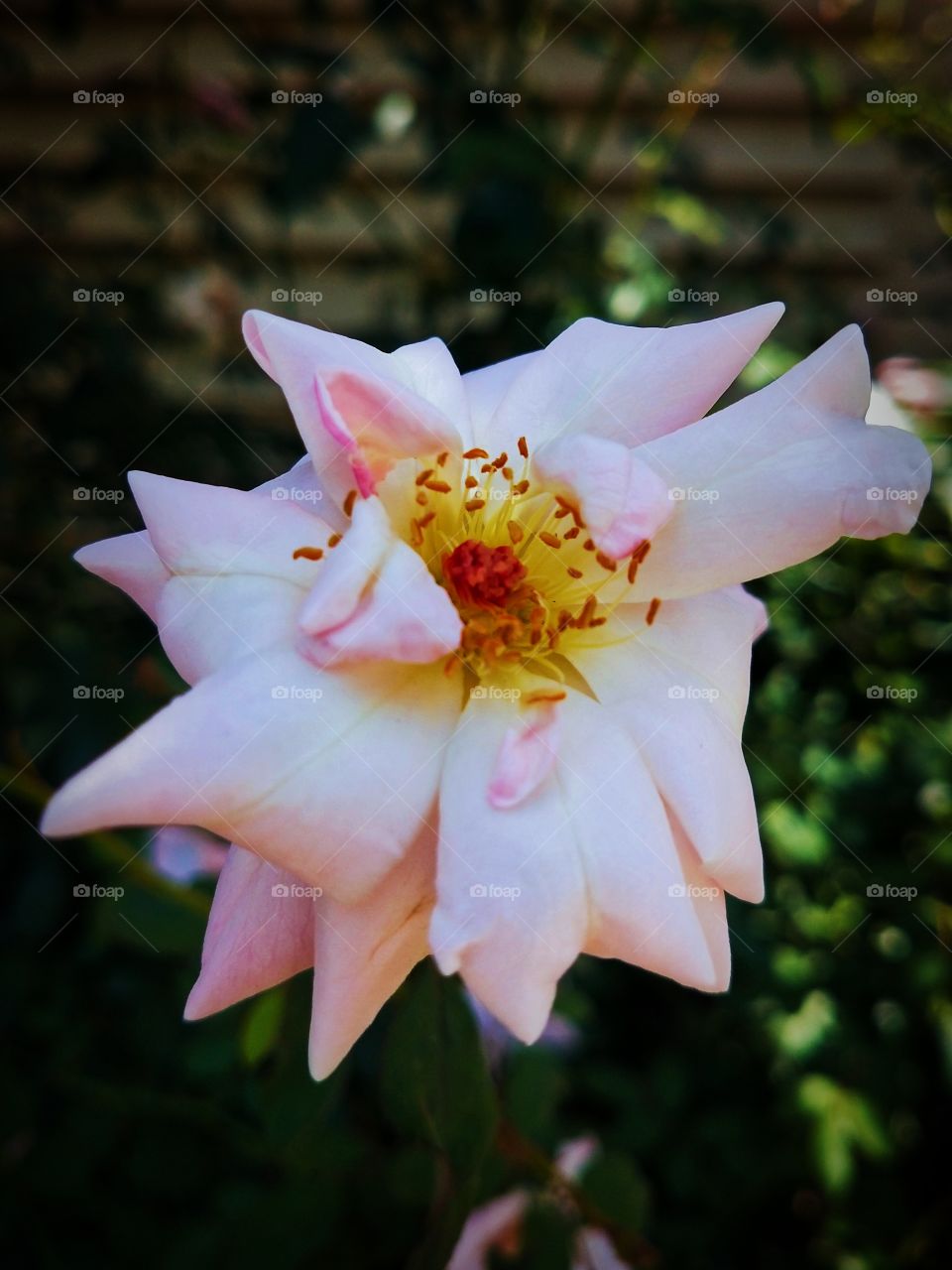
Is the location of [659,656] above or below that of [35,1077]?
above

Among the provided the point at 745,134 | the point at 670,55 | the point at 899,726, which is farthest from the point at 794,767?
the point at 745,134

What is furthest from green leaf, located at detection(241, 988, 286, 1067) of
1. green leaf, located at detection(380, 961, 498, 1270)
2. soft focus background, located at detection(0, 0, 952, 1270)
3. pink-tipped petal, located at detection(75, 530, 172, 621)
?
pink-tipped petal, located at detection(75, 530, 172, 621)

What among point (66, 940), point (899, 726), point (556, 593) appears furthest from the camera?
point (66, 940)

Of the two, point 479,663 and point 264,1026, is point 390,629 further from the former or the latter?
point 264,1026

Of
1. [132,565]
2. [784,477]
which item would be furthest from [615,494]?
[132,565]

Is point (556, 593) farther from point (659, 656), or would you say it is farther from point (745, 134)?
point (745, 134)

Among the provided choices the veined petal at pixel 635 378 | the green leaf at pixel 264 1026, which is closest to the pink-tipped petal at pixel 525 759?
the veined petal at pixel 635 378

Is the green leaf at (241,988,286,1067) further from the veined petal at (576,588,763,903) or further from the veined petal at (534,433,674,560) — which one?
the veined petal at (534,433,674,560)

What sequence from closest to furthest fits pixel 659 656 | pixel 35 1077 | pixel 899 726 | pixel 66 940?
pixel 659 656 → pixel 35 1077 → pixel 899 726 → pixel 66 940
